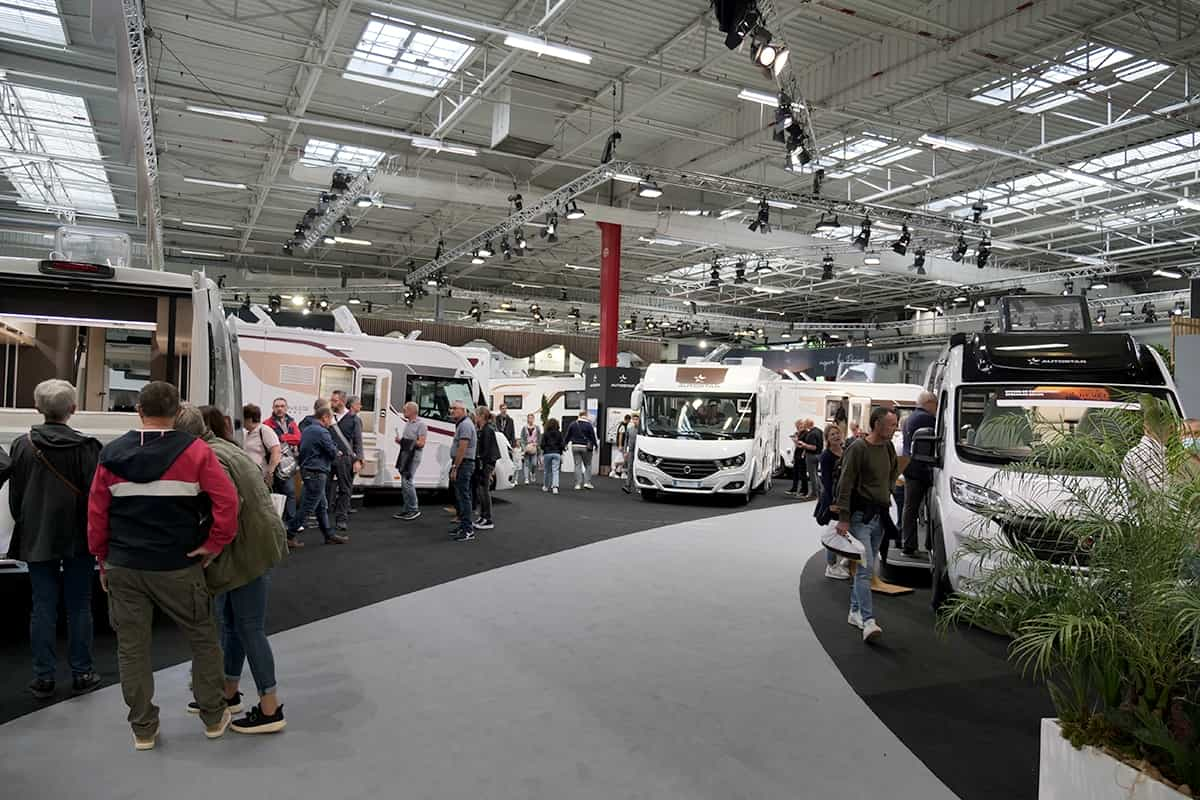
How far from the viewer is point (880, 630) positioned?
5410 millimetres

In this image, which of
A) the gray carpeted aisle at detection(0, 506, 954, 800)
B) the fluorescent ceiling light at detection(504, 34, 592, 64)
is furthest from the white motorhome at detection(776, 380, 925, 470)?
the gray carpeted aisle at detection(0, 506, 954, 800)

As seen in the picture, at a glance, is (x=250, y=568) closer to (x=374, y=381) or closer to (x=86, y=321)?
(x=86, y=321)

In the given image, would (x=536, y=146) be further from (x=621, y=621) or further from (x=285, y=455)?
(x=621, y=621)

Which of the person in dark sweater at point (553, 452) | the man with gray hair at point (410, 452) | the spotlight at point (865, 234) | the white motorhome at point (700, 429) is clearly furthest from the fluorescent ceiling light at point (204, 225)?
the spotlight at point (865, 234)

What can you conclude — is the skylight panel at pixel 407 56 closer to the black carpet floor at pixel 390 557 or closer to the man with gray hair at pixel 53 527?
the black carpet floor at pixel 390 557

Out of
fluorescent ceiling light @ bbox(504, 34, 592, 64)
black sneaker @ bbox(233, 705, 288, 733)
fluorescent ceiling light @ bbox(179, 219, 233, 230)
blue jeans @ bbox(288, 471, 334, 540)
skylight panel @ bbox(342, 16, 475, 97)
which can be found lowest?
black sneaker @ bbox(233, 705, 288, 733)

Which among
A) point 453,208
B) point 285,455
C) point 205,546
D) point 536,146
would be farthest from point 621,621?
point 453,208

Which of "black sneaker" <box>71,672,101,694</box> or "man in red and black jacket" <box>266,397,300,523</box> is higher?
"man in red and black jacket" <box>266,397,300,523</box>

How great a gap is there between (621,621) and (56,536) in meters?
3.36

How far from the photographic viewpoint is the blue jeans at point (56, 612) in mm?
3947

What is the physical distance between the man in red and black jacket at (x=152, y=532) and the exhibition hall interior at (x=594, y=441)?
16 mm

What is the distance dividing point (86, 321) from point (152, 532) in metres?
2.73

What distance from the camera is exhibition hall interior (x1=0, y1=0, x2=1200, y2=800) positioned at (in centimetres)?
325

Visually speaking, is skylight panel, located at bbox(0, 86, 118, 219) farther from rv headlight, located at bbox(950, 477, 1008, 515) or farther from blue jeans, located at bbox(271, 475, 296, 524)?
rv headlight, located at bbox(950, 477, 1008, 515)
